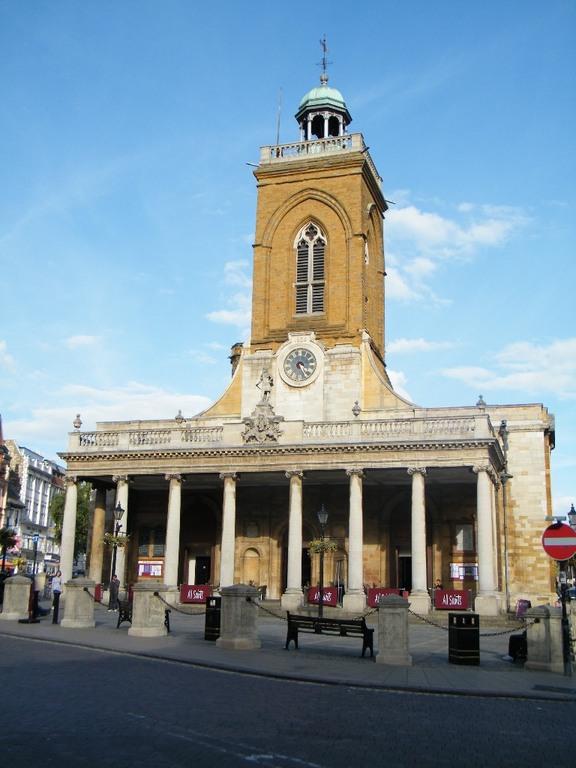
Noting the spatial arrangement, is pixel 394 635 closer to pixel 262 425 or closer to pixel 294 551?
pixel 294 551

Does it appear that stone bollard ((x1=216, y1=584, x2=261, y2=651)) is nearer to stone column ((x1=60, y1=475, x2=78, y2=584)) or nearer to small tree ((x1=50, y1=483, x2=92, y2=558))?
stone column ((x1=60, y1=475, x2=78, y2=584))

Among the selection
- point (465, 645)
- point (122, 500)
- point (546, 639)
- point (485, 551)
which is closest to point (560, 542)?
point (546, 639)

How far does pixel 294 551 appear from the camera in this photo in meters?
38.6

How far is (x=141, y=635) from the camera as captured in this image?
2233cm

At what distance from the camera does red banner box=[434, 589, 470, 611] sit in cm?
3606

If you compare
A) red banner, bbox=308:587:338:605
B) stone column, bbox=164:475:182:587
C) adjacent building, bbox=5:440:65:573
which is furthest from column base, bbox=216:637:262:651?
adjacent building, bbox=5:440:65:573

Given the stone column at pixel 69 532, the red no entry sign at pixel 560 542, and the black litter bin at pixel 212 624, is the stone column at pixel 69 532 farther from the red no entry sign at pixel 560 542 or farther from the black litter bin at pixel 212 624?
the red no entry sign at pixel 560 542

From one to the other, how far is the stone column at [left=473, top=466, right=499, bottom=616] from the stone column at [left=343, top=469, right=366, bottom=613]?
17.3 feet

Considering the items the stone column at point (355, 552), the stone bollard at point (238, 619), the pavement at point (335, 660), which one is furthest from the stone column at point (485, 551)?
the stone bollard at point (238, 619)

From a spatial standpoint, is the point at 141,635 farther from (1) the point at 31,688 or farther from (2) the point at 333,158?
(2) the point at 333,158

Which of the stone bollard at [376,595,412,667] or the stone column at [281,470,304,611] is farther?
the stone column at [281,470,304,611]

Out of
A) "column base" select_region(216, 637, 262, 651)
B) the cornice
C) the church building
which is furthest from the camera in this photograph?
the church building

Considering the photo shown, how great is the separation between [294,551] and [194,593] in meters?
5.65

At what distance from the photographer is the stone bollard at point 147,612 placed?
73.5ft
